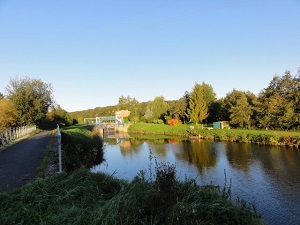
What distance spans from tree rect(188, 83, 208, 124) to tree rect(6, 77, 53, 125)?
2281 centimetres

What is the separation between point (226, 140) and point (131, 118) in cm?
4392

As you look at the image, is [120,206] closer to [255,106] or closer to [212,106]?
[255,106]

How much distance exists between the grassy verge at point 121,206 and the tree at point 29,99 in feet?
103

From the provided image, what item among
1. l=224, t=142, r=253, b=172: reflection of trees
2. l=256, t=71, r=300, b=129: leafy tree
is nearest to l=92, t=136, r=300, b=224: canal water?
l=224, t=142, r=253, b=172: reflection of trees

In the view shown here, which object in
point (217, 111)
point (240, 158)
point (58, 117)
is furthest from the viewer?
point (58, 117)

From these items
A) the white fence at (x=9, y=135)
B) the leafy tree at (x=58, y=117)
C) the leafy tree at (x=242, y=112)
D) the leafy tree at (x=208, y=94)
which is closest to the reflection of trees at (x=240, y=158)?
the leafy tree at (x=242, y=112)

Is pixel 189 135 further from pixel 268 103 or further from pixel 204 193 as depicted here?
pixel 204 193

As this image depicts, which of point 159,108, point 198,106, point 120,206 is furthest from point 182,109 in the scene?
point 120,206

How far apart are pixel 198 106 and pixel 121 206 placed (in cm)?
4242

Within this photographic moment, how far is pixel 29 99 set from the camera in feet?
118

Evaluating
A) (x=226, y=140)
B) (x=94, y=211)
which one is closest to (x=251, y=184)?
(x=94, y=211)

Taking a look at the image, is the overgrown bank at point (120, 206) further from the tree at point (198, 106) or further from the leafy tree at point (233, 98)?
the tree at point (198, 106)

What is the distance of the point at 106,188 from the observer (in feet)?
20.7

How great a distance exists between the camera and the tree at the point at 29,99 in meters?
34.6
